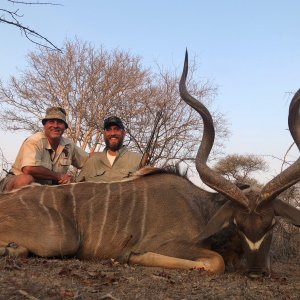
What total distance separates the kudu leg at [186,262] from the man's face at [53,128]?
4.86 ft

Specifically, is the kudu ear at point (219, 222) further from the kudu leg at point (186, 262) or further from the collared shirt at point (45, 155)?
the collared shirt at point (45, 155)

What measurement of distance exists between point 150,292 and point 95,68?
12.6m

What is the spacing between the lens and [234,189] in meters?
3.17

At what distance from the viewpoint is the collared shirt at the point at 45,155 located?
164 inches

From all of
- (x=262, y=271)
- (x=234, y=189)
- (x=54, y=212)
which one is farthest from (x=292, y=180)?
(x=54, y=212)

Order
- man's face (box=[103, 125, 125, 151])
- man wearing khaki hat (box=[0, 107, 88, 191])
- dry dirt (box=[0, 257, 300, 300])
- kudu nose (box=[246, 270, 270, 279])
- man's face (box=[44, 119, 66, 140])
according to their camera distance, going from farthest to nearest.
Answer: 1. man's face (box=[103, 125, 125, 151])
2. man's face (box=[44, 119, 66, 140])
3. man wearing khaki hat (box=[0, 107, 88, 191])
4. kudu nose (box=[246, 270, 270, 279])
5. dry dirt (box=[0, 257, 300, 300])

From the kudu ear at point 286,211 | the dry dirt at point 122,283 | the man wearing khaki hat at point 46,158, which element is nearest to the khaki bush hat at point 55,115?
the man wearing khaki hat at point 46,158

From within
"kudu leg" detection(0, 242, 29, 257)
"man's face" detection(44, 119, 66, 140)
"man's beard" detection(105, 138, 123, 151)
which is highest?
"man's face" detection(44, 119, 66, 140)

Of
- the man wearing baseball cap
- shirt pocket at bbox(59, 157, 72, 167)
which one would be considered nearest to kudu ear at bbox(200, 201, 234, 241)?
the man wearing baseball cap

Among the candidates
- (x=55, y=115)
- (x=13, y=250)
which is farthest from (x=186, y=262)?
(x=55, y=115)

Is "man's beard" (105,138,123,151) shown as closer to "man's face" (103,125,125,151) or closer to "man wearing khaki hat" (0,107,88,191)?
"man's face" (103,125,125,151)

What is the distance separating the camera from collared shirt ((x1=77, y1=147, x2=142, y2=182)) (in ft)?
14.4

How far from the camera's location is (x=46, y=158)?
4340 mm

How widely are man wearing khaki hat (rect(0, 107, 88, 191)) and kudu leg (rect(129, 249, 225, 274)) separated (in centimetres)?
117
